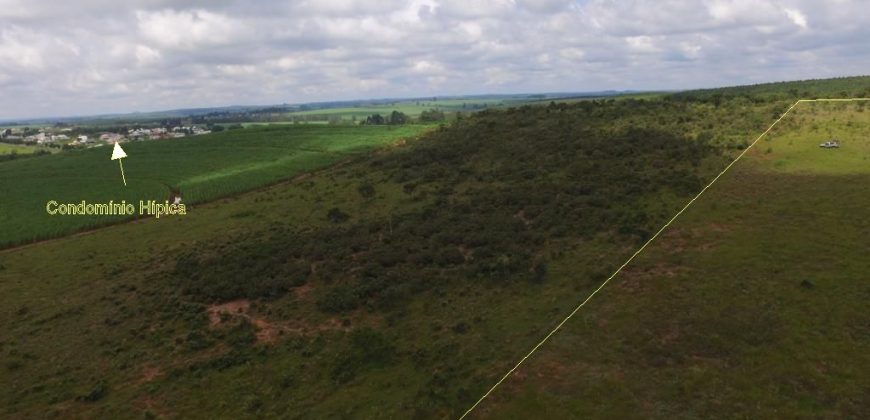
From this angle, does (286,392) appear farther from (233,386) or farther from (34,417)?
(34,417)

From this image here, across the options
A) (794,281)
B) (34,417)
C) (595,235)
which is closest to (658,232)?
(595,235)

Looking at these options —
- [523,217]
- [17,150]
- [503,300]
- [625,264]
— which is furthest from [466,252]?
[17,150]

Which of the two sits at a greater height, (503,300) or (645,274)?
(645,274)

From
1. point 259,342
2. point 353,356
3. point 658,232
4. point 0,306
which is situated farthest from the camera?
point 0,306

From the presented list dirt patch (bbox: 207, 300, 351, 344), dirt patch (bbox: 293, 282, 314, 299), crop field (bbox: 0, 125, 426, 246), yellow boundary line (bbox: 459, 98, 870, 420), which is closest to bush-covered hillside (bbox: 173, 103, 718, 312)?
dirt patch (bbox: 293, 282, 314, 299)

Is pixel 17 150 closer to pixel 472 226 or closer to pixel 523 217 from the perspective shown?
pixel 472 226

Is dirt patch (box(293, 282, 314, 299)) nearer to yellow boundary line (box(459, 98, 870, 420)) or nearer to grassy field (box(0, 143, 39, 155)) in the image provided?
yellow boundary line (box(459, 98, 870, 420))

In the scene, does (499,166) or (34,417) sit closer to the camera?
(34,417)
